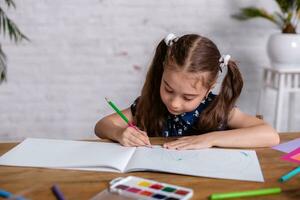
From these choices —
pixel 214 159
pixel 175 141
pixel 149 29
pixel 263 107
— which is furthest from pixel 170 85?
pixel 263 107

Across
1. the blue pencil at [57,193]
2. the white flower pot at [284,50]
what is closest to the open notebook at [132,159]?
the blue pencil at [57,193]

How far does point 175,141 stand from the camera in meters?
1.13

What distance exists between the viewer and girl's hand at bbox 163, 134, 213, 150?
1.09 metres

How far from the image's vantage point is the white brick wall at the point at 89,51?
2.50 meters

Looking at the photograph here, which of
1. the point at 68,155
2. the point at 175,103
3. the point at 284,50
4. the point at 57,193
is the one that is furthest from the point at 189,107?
the point at 284,50

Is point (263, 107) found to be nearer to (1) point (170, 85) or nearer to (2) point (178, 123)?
(2) point (178, 123)

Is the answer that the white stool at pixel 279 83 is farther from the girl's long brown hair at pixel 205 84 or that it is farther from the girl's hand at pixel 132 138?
the girl's hand at pixel 132 138

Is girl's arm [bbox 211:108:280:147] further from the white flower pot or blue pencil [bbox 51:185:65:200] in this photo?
the white flower pot

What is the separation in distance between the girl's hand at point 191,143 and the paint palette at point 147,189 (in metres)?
0.26

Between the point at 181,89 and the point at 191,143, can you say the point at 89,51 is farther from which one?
the point at 191,143

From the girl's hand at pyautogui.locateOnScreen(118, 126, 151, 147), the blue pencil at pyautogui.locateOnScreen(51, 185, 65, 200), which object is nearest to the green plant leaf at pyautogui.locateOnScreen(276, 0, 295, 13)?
the girl's hand at pyautogui.locateOnScreen(118, 126, 151, 147)

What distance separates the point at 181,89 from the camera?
1.21 metres

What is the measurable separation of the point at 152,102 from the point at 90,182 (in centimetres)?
58

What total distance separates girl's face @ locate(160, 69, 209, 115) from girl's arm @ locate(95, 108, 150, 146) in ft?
0.47
